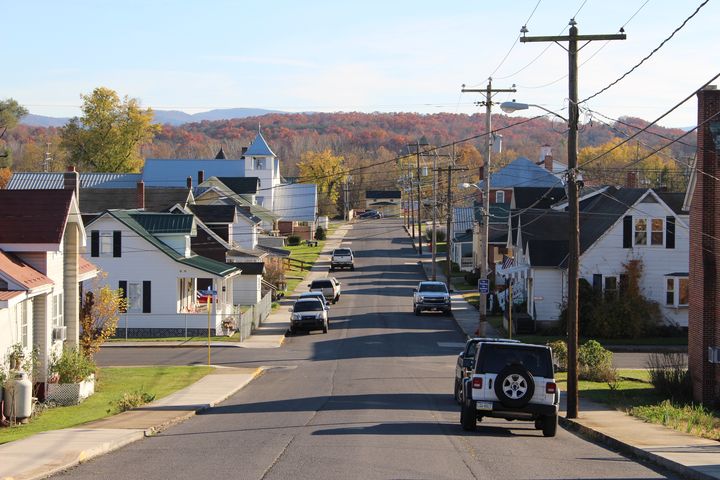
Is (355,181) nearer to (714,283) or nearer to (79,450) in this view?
(714,283)

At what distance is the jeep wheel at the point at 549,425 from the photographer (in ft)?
65.7

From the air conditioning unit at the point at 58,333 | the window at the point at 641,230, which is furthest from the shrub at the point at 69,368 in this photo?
the window at the point at 641,230

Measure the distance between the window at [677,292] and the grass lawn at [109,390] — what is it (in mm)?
24888

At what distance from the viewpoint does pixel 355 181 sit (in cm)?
17125

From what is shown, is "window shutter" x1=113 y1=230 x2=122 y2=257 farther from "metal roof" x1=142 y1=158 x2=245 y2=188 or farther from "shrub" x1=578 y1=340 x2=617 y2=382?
"metal roof" x1=142 y1=158 x2=245 y2=188

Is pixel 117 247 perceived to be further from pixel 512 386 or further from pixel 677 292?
pixel 512 386

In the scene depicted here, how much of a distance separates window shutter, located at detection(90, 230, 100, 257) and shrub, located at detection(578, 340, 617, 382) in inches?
1077

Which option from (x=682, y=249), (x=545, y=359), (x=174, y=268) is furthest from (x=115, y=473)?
(x=682, y=249)

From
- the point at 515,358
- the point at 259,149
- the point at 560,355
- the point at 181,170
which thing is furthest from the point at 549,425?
the point at 259,149

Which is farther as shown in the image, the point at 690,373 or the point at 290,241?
the point at 290,241

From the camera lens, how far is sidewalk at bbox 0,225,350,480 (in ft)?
49.5

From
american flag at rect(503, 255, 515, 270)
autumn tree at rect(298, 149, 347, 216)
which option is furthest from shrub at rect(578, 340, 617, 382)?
autumn tree at rect(298, 149, 347, 216)

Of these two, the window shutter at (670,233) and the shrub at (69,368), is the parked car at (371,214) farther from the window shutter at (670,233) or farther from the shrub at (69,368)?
the shrub at (69,368)

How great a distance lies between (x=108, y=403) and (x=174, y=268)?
23735 mm
